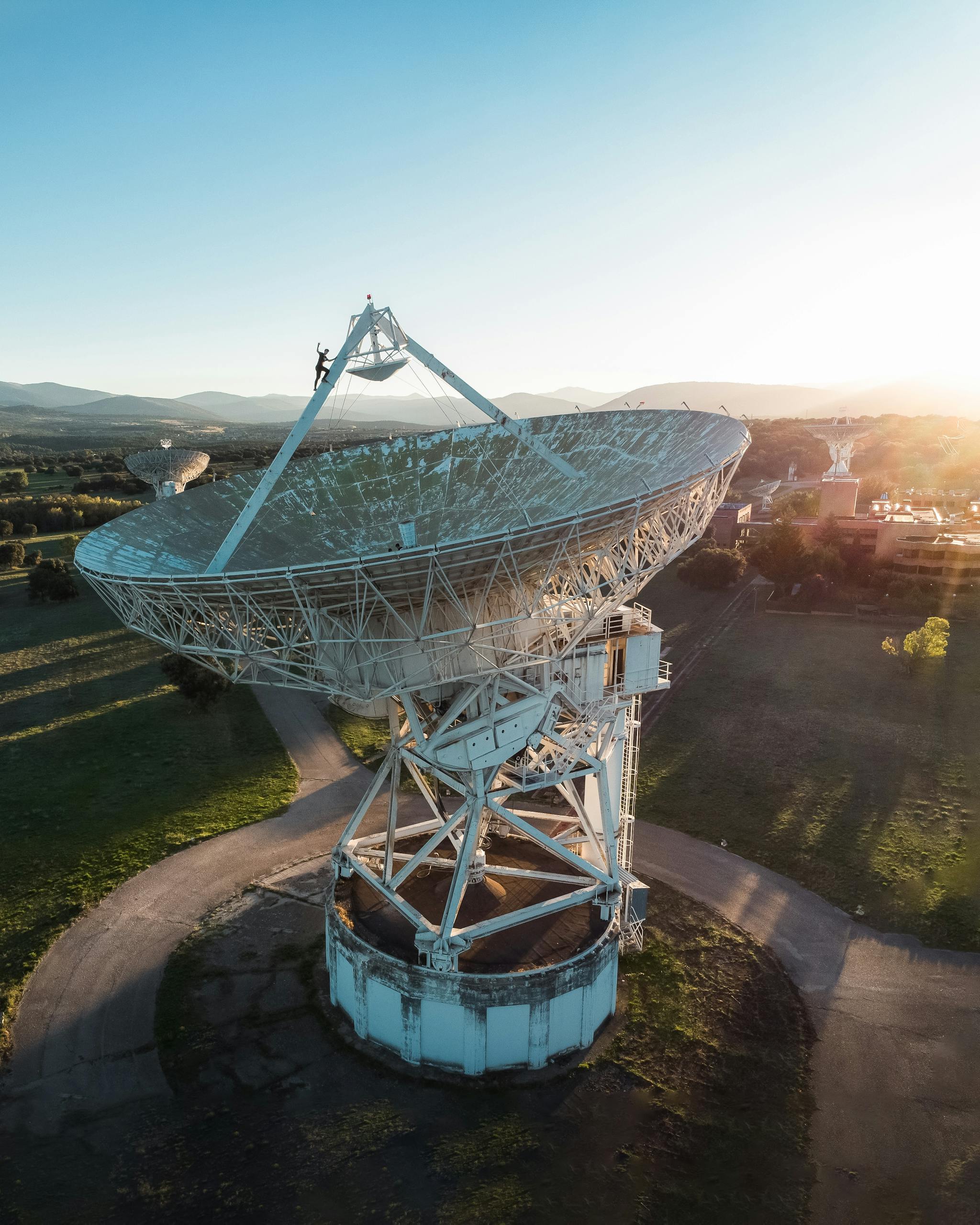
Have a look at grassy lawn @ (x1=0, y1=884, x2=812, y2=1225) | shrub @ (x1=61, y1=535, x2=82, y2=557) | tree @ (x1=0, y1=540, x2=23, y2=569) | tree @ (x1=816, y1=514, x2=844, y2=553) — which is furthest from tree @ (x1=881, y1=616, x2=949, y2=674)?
tree @ (x1=0, y1=540, x2=23, y2=569)

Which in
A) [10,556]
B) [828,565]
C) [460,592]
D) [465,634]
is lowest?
[10,556]

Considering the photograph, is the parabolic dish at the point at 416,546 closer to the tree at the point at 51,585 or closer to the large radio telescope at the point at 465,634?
the large radio telescope at the point at 465,634

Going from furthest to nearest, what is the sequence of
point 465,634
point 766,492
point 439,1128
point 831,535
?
point 766,492 → point 831,535 → point 465,634 → point 439,1128

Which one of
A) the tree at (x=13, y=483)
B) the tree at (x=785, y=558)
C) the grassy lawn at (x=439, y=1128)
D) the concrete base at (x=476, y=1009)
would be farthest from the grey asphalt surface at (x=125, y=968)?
the tree at (x=13, y=483)

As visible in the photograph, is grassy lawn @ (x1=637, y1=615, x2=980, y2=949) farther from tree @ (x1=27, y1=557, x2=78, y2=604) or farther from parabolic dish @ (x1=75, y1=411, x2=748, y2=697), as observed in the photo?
tree @ (x1=27, y1=557, x2=78, y2=604)

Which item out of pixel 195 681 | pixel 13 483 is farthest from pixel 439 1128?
pixel 13 483

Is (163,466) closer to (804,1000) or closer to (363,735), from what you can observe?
(363,735)

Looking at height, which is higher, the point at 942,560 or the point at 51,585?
the point at 942,560
